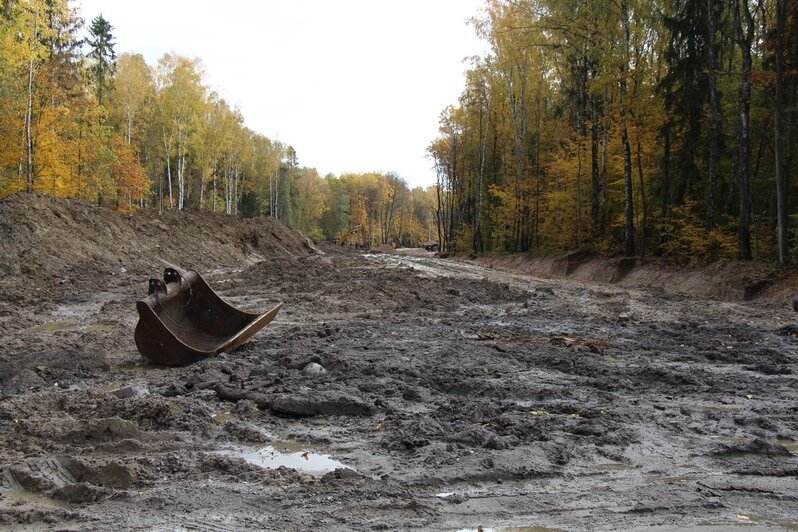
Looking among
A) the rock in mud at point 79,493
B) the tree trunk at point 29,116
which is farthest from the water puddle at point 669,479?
the tree trunk at point 29,116

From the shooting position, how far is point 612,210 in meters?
26.9

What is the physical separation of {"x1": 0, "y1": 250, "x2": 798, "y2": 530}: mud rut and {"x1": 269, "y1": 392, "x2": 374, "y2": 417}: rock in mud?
2 cm

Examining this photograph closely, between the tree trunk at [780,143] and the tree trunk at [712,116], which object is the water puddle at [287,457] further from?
the tree trunk at [712,116]

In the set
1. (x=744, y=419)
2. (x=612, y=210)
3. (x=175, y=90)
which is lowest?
(x=744, y=419)

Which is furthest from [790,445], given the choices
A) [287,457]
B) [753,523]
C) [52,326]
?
[52,326]

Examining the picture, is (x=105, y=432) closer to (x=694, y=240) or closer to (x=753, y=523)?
(x=753, y=523)

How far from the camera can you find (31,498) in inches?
133

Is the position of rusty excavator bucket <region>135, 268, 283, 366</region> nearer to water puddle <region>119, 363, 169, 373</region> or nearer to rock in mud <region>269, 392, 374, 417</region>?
water puddle <region>119, 363, 169, 373</region>

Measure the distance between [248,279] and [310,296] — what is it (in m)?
4.78

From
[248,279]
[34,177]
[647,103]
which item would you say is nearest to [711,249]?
[647,103]

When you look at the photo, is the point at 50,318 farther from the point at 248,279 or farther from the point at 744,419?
the point at 744,419

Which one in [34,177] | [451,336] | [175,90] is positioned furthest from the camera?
[175,90]

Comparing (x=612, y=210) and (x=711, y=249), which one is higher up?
(x=612, y=210)

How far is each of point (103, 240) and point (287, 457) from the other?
61.2ft
